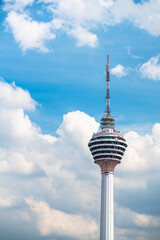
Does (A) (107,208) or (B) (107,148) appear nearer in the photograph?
(A) (107,208)

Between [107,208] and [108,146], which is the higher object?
[108,146]

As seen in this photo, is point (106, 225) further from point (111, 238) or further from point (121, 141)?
point (121, 141)

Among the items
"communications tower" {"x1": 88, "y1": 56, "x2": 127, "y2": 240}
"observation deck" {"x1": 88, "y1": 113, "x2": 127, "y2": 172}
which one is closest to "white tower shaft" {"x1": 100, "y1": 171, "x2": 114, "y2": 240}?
"communications tower" {"x1": 88, "y1": 56, "x2": 127, "y2": 240}

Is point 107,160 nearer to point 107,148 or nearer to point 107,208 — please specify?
point 107,148

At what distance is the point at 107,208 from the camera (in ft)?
579

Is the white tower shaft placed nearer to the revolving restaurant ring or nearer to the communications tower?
the communications tower

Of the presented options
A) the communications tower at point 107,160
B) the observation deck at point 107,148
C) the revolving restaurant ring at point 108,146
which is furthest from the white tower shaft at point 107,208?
the revolving restaurant ring at point 108,146

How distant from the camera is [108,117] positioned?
198125 mm

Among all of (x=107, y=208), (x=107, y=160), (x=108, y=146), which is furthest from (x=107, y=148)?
(x=107, y=208)

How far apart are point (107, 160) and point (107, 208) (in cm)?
2282

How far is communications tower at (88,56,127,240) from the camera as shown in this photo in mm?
175125

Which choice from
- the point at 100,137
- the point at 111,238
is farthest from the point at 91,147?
the point at 111,238

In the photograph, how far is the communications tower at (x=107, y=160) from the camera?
17512cm

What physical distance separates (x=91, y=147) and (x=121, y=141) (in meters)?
15.3
